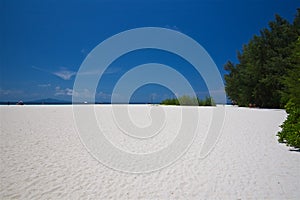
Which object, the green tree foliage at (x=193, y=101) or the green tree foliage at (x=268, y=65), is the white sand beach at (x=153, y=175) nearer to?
the green tree foliage at (x=268, y=65)

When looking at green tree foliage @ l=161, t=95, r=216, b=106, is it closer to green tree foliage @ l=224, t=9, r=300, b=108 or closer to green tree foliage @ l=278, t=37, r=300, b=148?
green tree foliage @ l=224, t=9, r=300, b=108

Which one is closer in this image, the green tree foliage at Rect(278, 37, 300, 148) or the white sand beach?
the white sand beach

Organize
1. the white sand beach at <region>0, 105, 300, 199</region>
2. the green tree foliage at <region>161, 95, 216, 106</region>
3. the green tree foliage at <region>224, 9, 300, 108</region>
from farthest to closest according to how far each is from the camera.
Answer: the green tree foliage at <region>161, 95, 216, 106</region>
the green tree foliage at <region>224, 9, 300, 108</region>
the white sand beach at <region>0, 105, 300, 199</region>

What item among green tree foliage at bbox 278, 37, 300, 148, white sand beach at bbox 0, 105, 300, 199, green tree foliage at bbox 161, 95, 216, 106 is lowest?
white sand beach at bbox 0, 105, 300, 199

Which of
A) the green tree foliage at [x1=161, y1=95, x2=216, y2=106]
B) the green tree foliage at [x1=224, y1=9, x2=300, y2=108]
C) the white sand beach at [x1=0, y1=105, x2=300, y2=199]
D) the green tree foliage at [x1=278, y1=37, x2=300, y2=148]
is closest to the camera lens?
the white sand beach at [x1=0, y1=105, x2=300, y2=199]

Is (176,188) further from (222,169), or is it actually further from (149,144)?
(149,144)

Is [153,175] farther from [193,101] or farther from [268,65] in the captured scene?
[193,101]

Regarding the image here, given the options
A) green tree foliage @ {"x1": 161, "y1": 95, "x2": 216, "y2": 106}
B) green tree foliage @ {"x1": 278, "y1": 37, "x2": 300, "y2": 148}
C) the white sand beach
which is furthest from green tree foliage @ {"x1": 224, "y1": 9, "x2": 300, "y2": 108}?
the white sand beach

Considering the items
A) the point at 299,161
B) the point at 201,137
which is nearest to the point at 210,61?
the point at 201,137

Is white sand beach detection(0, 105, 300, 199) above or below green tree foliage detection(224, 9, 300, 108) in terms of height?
below

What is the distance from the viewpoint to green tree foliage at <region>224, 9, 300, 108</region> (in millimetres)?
24547

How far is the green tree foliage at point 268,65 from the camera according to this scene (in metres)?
24.5

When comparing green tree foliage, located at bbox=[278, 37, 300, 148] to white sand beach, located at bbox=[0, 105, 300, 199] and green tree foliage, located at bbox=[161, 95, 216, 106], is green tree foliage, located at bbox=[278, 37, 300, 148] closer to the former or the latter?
white sand beach, located at bbox=[0, 105, 300, 199]

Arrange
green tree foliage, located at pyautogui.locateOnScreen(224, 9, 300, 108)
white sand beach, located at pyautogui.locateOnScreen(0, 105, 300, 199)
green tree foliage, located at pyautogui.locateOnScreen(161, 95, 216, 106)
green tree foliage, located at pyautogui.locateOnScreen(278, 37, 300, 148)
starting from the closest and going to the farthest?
1. white sand beach, located at pyautogui.locateOnScreen(0, 105, 300, 199)
2. green tree foliage, located at pyautogui.locateOnScreen(278, 37, 300, 148)
3. green tree foliage, located at pyautogui.locateOnScreen(224, 9, 300, 108)
4. green tree foliage, located at pyautogui.locateOnScreen(161, 95, 216, 106)
